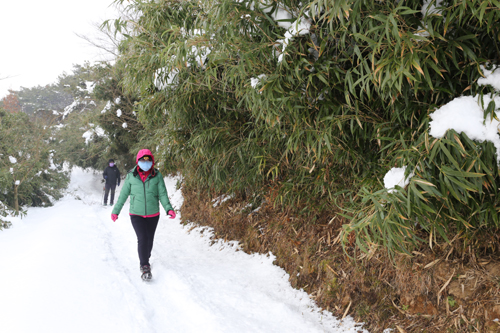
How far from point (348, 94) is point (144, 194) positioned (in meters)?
2.65

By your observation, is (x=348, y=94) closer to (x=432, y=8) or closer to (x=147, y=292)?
(x=432, y=8)

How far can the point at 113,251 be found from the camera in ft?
14.4

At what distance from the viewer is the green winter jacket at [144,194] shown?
11.5ft

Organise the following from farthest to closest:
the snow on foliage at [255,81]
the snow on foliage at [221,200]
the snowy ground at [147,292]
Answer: the snow on foliage at [221,200] < the snowy ground at [147,292] < the snow on foliage at [255,81]

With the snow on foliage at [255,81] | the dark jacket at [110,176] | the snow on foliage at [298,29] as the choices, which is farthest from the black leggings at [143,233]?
the dark jacket at [110,176]

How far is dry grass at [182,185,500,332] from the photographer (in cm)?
198

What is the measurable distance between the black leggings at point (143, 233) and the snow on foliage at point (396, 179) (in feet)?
9.27

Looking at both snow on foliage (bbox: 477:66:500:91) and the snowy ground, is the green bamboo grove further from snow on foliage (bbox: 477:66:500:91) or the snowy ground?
the snowy ground

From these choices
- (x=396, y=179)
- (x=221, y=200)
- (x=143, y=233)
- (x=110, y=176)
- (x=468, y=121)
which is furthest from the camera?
(x=110, y=176)

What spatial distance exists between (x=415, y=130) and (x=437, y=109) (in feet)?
0.63

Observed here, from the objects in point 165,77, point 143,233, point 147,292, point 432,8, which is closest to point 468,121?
point 432,8

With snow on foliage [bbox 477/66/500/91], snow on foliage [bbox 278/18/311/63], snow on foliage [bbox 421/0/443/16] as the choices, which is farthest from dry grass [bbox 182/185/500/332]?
snow on foliage [bbox 278/18/311/63]

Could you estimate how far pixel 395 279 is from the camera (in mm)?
2395

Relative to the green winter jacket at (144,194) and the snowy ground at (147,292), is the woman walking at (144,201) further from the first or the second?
the snowy ground at (147,292)
